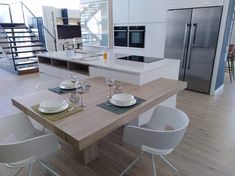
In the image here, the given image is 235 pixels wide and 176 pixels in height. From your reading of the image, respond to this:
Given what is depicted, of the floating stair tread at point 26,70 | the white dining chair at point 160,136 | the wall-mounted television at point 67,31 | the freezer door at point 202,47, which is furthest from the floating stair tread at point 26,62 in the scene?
the white dining chair at point 160,136

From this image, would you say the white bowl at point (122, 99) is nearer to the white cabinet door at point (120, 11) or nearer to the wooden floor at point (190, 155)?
A: the wooden floor at point (190, 155)

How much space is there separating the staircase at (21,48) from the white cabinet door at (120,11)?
10.7ft

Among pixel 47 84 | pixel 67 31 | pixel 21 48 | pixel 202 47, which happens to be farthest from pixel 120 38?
pixel 67 31

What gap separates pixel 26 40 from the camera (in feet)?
22.5

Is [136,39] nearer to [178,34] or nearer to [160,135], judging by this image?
[178,34]

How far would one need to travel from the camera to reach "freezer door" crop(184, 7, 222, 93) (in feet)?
11.4

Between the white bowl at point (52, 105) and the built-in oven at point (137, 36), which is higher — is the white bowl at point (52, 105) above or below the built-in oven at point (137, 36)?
below

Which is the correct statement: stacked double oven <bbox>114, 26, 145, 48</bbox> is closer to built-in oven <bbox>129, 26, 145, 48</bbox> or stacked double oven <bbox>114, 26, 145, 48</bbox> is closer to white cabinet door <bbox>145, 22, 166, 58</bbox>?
built-in oven <bbox>129, 26, 145, 48</bbox>

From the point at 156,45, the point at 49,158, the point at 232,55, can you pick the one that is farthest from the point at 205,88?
the point at 49,158

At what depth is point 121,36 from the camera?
4.62 metres

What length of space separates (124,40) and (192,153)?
3208 mm

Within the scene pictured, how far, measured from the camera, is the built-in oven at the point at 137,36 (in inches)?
168

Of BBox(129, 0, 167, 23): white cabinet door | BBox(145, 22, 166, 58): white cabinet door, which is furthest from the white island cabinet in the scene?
BBox(129, 0, 167, 23): white cabinet door

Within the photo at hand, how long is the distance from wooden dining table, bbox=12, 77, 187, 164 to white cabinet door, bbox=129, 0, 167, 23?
2302 mm
